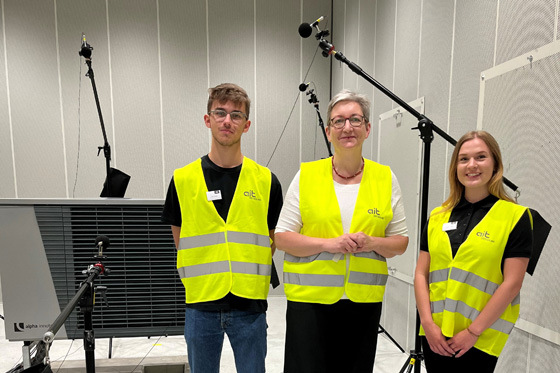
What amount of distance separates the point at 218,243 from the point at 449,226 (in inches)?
34.5

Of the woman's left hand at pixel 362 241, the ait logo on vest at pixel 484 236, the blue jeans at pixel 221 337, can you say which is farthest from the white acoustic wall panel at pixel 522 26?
the blue jeans at pixel 221 337

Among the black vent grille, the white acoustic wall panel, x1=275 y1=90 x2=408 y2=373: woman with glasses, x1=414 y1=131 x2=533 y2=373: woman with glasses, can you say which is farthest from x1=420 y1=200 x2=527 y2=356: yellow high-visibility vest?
the black vent grille

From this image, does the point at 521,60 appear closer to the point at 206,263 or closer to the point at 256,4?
the point at 206,263

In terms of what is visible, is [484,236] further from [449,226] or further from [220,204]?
[220,204]

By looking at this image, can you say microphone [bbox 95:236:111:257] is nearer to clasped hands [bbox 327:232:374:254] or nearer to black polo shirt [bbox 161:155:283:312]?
black polo shirt [bbox 161:155:283:312]

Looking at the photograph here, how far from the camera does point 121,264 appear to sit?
6.74ft

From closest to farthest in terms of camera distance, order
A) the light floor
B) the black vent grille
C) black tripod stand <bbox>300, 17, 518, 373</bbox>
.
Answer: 1. black tripod stand <bbox>300, 17, 518, 373</bbox>
2. the black vent grille
3. the light floor

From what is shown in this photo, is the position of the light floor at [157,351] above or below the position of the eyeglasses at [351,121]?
below

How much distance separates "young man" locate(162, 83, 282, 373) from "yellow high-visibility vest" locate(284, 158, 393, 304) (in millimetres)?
209

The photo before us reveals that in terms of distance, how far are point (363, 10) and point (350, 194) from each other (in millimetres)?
2847

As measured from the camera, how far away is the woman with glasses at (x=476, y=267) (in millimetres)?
1105

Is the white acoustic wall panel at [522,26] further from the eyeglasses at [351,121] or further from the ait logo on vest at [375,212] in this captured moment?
the ait logo on vest at [375,212]

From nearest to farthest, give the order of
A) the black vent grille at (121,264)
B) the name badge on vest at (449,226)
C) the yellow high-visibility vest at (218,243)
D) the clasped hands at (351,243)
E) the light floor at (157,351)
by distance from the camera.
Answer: the clasped hands at (351,243)
the name badge on vest at (449,226)
the yellow high-visibility vest at (218,243)
the black vent grille at (121,264)
the light floor at (157,351)

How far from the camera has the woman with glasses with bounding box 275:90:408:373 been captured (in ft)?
3.76
